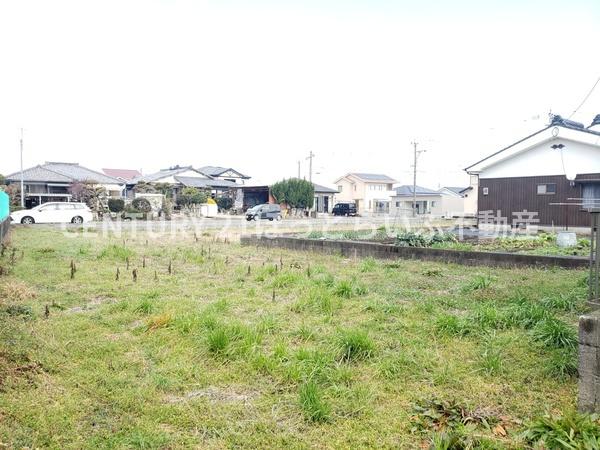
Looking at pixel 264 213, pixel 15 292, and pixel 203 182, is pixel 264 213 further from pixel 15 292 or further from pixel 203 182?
pixel 15 292

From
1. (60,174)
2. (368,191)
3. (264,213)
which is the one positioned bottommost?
(264,213)

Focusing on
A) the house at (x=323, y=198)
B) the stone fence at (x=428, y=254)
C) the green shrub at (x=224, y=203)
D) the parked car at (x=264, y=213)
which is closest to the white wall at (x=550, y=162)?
the stone fence at (x=428, y=254)

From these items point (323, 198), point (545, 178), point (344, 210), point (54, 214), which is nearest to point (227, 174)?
point (323, 198)

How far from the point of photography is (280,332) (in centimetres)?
415

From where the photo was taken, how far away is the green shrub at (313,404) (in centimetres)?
260

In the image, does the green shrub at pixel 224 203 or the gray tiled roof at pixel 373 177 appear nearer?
the green shrub at pixel 224 203

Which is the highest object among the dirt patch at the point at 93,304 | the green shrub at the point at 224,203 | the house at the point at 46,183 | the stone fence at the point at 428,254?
the house at the point at 46,183

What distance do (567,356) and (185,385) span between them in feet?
9.33

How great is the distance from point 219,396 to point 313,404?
0.68m

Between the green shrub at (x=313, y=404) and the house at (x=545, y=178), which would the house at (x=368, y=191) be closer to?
the house at (x=545, y=178)

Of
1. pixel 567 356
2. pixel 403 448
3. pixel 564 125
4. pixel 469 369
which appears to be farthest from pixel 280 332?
pixel 564 125

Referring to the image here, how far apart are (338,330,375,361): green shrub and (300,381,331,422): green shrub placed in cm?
71

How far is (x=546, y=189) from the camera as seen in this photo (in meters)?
17.9

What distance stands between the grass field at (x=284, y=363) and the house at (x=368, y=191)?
43.0 metres
